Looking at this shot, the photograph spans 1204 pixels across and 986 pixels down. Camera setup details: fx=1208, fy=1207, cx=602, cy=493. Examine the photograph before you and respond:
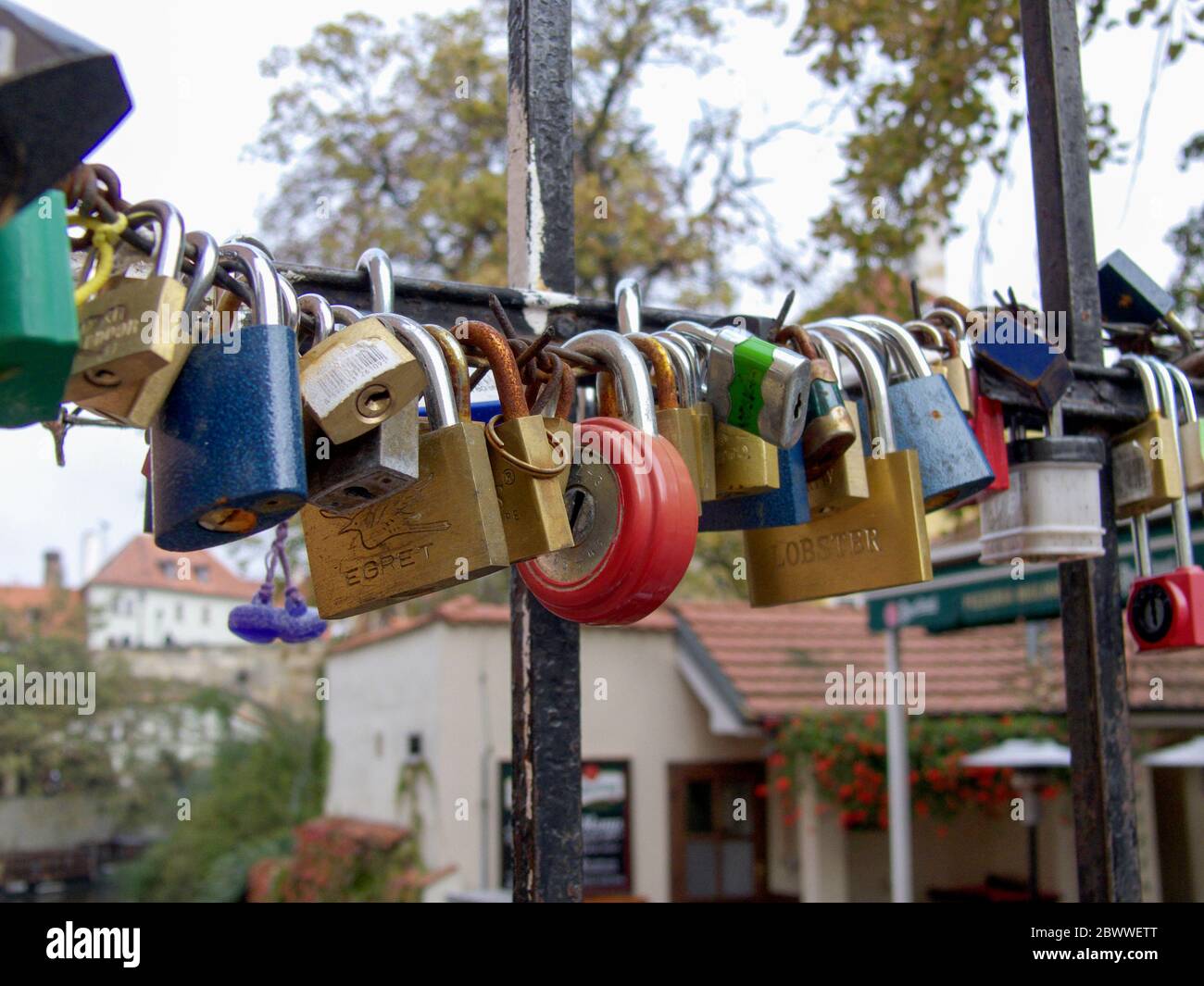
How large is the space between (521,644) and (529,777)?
0.54ft

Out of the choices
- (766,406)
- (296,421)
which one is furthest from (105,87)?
(766,406)

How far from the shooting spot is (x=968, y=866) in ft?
33.9

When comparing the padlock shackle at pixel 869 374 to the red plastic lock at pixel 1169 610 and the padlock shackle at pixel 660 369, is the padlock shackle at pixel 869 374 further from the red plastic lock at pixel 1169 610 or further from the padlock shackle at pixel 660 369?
the red plastic lock at pixel 1169 610

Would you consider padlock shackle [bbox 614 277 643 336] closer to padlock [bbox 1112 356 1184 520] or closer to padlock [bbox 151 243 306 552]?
padlock [bbox 151 243 306 552]

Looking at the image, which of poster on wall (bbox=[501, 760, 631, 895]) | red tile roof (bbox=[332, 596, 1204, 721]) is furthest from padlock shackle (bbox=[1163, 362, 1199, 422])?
poster on wall (bbox=[501, 760, 631, 895])

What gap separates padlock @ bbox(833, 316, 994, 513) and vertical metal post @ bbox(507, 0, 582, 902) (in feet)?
1.31

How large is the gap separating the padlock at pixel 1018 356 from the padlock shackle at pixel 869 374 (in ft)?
1.06

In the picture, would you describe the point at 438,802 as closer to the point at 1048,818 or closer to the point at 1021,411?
the point at 1048,818

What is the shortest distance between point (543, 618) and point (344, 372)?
593 mm

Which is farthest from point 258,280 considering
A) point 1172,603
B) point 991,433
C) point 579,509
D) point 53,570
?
point 53,570

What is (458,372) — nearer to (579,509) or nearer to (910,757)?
(579,509)

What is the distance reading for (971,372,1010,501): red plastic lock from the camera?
1.81 m

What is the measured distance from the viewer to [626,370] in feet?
4.15

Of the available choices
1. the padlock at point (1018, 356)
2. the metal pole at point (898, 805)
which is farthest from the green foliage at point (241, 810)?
the padlock at point (1018, 356)
